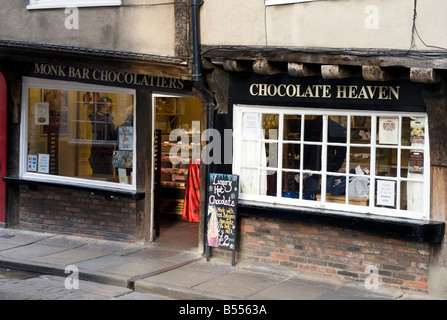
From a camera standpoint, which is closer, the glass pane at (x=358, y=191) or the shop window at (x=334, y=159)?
the shop window at (x=334, y=159)

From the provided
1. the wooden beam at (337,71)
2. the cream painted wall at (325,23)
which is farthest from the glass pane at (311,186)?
the cream painted wall at (325,23)

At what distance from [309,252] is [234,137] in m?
2.10

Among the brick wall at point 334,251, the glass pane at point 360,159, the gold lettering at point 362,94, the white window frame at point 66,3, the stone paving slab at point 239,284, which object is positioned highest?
the white window frame at point 66,3

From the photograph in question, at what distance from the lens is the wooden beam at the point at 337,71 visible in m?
8.90

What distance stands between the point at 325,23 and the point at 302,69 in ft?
2.21

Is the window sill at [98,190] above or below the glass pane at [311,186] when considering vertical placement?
below

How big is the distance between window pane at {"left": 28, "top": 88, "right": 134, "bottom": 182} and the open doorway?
34.9 inches

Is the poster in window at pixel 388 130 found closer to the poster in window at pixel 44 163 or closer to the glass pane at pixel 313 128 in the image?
the glass pane at pixel 313 128

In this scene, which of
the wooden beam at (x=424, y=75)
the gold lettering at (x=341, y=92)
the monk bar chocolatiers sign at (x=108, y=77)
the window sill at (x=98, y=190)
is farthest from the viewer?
the window sill at (x=98, y=190)

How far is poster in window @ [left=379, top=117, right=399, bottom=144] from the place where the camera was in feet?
30.1

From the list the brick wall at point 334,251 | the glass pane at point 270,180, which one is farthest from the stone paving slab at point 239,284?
the glass pane at point 270,180

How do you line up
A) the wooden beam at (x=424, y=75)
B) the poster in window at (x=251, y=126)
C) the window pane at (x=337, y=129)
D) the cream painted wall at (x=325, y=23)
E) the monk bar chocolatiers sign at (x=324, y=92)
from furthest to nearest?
the poster in window at (x=251, y=126), the window pane at (x=337, y=129), the monk bar chocolatiers sign at (x=324, y=92), the cream painted wall at (x=325, y=23), the wooden beam at (x=424, y=75)

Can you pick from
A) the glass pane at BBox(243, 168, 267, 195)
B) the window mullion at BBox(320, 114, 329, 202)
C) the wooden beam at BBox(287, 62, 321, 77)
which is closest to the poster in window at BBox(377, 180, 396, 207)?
the window mullion at BBox(320, 114, 329, 202)

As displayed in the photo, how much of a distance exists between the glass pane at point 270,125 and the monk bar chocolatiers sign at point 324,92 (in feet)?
0.88
